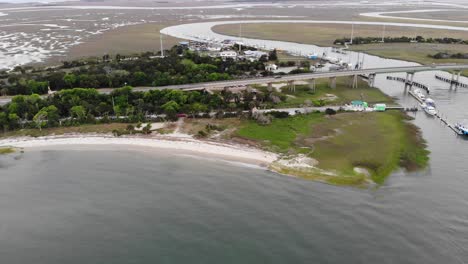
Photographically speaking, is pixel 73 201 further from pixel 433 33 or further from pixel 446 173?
pixel 433 33

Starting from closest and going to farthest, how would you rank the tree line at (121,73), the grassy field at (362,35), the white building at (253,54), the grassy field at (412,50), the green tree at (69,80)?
the green tree at (69,80) < the tree line at (121,73) < the white building at (253,54) < the grassy field at (412,50) < the grassy field at (362,35)

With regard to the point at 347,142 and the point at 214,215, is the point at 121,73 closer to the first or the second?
the point at 347,142

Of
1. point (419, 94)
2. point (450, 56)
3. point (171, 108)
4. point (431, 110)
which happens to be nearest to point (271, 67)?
point (419, 94)

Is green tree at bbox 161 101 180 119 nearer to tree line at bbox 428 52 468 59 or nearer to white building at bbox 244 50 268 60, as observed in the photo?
white building at bbox 244 50 268 60

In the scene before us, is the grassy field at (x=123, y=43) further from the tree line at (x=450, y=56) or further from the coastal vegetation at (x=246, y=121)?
the tree line at (x=450, y=56)

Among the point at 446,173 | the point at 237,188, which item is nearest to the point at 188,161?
the point at 237,188

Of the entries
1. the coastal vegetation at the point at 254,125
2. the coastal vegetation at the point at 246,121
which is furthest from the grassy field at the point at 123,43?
the coastal vegetation at the point at 254,125
